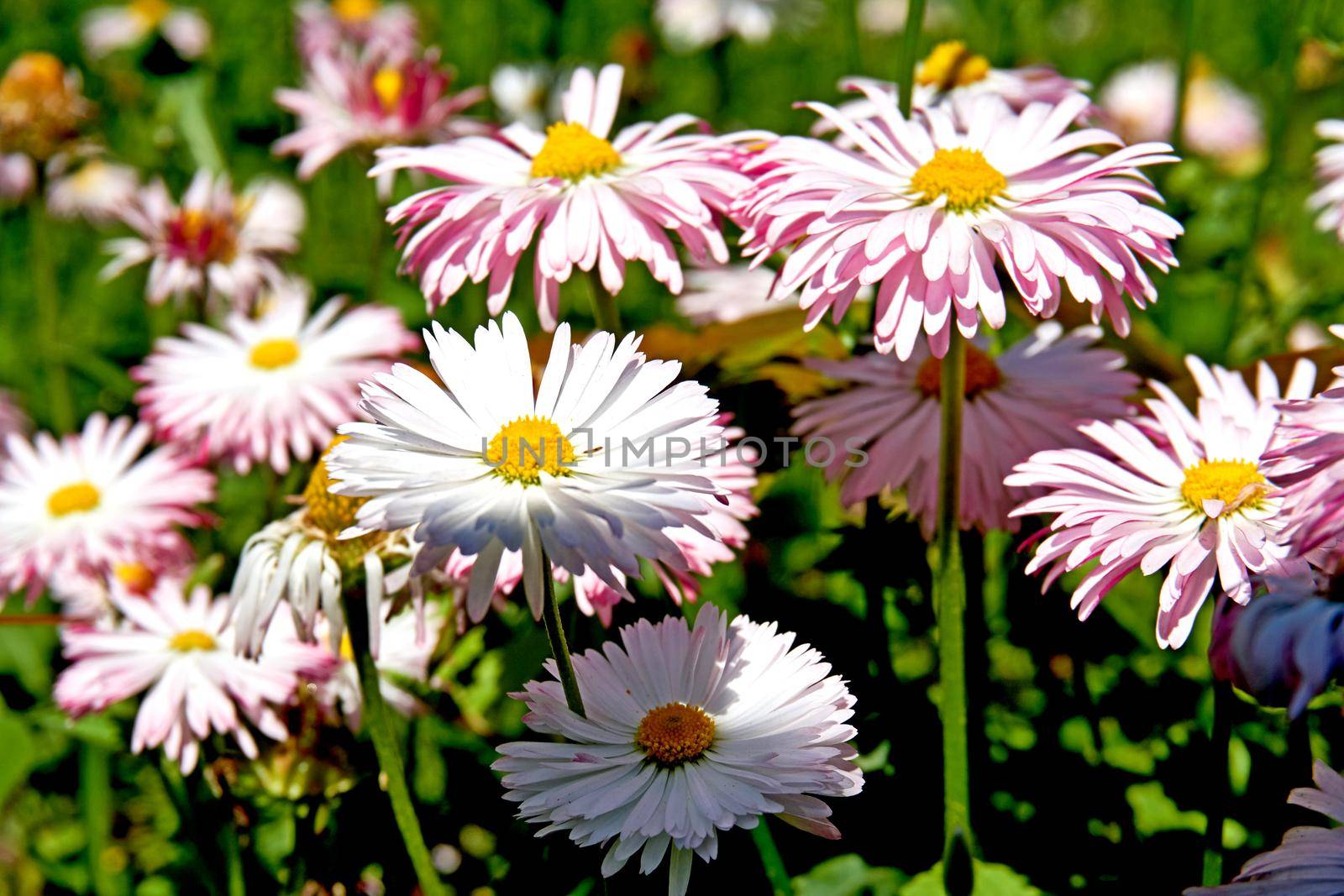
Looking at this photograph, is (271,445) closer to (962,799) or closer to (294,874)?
(294,874)

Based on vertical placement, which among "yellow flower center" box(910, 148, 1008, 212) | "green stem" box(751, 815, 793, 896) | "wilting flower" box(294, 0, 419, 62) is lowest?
"green stem" box(751, 815, 793, 896)

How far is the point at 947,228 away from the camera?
1025 mm

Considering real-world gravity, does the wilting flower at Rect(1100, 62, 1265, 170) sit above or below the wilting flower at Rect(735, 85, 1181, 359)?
above

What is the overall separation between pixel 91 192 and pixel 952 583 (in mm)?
2906

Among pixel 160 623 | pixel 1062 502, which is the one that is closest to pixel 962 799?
pixel 1062 502

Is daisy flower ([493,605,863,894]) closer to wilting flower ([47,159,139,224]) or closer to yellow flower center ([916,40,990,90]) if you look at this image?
yellow flower center ([916,40,990,90])

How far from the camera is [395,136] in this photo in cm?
198

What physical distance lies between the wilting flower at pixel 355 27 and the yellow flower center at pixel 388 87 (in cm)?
108

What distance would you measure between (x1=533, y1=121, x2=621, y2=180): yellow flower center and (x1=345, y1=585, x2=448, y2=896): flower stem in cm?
43

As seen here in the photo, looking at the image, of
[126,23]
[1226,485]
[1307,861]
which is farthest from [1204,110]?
[126,23]

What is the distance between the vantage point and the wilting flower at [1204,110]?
10.2ft

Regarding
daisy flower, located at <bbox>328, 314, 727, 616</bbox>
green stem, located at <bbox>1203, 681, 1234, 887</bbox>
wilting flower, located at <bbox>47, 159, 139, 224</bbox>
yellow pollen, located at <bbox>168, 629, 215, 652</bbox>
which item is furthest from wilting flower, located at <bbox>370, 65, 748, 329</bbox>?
wilting flower, located at <bbox>47, 159, 139, 224</bbox>

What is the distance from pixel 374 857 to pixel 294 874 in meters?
0.08

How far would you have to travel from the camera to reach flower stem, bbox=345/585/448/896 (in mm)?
1046
